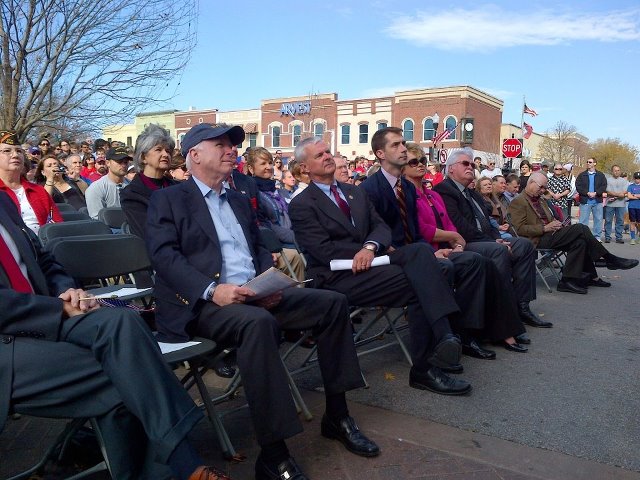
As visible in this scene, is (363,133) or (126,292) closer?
(126,292)

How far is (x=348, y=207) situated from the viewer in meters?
4.55

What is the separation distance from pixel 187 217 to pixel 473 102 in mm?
49175

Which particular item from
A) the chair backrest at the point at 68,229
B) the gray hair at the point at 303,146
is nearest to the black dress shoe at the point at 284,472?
→ the gray hair at the point at 303,146

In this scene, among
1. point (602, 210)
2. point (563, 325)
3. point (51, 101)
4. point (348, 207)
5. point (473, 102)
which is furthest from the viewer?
point (473, 102)

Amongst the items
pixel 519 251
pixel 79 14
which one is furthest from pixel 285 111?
pixel 519 251

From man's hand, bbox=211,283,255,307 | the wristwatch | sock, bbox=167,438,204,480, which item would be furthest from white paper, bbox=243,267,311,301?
the wristwatch

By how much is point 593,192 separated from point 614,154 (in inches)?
2093

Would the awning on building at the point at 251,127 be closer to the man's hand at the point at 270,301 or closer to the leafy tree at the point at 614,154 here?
the leafy tree at the point at 614,154

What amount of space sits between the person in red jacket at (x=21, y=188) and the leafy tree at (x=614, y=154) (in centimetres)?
6147

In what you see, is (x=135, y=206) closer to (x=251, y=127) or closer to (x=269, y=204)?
(x=269, y=204)

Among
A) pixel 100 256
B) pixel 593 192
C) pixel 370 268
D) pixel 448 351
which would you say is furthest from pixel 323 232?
pixel 593 192

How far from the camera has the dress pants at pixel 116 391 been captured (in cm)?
236

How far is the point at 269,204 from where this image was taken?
6.83 metres

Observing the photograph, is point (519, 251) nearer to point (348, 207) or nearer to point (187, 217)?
point (348, 207)
